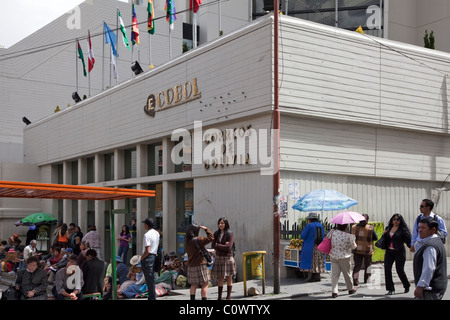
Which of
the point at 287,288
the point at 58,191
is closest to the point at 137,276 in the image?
the point at 287,288

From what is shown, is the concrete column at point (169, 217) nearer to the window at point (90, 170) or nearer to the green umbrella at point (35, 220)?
the window at point (90, 170)

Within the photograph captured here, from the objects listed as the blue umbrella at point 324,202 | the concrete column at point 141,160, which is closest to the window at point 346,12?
the concrete column at point 141,160

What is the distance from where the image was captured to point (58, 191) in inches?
416

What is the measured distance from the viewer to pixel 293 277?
1525 cm

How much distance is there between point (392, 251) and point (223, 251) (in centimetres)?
361

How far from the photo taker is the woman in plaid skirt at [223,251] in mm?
11844

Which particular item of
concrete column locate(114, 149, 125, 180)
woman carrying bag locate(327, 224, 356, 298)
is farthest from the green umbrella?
woman carrying bag locate(327, 224, 356, 298)

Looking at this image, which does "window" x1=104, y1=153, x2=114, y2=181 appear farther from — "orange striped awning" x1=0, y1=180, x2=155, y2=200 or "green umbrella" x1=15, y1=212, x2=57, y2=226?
"orange striped awning" x1=0, y1=180, x2=155, y2=200

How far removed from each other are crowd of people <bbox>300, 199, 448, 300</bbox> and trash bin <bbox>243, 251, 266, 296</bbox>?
56.4 inches

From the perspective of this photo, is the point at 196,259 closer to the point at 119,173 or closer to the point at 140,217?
the point at 140,217

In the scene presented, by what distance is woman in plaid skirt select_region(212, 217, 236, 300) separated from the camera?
11844 millimetres

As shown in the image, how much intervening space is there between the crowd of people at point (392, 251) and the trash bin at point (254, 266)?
1.43 m

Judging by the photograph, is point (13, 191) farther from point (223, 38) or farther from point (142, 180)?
point (142, 180)

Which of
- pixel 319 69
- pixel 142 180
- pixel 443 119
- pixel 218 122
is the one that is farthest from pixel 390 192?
pixel 142 180
